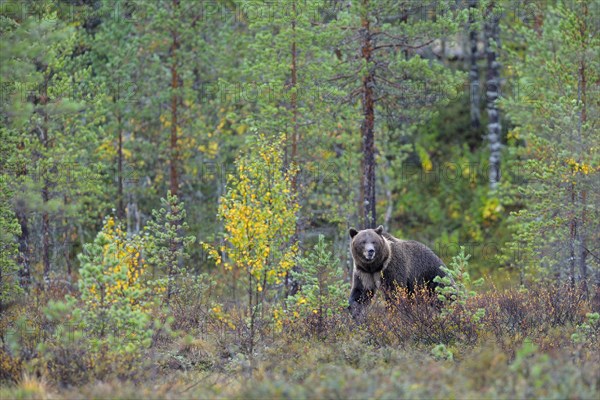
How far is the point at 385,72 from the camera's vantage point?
17453 millimetres

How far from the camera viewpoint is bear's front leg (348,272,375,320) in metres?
13.2

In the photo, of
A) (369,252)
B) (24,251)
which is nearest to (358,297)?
(369,252)

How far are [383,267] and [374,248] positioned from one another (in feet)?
1.97

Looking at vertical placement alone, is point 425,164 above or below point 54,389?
above

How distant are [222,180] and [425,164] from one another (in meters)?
8.75

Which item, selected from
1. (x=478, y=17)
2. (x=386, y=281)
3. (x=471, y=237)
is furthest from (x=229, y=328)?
(x=471, y=237)

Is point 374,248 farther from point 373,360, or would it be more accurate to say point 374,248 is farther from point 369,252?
point 373,360

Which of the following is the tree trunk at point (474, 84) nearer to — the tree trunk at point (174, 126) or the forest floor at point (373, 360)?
the tree trunk at point (174, 126)

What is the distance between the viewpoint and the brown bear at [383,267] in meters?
13.4

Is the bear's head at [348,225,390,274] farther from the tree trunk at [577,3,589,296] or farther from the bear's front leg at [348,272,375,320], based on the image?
the tree trunk at [577,3,589,296]

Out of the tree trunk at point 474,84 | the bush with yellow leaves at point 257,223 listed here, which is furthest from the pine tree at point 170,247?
the tree trunk at point 474,84

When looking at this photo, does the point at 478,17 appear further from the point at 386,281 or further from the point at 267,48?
the point at 386,281

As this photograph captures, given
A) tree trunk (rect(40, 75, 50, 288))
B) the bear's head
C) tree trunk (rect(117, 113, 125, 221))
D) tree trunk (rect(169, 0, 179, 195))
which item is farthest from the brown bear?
tree trunk (rect(117, 113, 125, 221))

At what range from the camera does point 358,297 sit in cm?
1355
